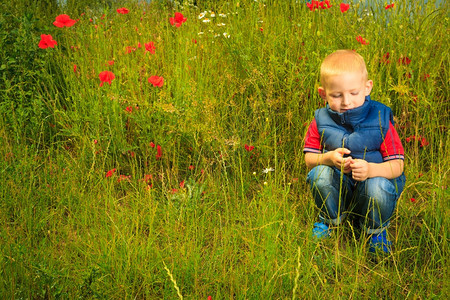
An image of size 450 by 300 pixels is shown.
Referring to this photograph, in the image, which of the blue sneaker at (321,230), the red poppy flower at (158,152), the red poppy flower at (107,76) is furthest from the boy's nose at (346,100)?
the red poppy flower at (107,76)

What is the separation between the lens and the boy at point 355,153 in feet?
6.97

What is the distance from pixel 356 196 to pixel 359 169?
0.77ft

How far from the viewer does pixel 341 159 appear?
82.4 inches

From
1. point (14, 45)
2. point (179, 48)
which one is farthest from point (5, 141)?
point (179, 48)

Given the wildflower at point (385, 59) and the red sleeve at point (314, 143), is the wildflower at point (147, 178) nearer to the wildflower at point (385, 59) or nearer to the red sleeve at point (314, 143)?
the red sleeve at point (314, 143)

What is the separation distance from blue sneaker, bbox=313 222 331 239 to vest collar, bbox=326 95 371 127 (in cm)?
50

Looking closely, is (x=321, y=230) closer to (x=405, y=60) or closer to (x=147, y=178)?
(x=147, y=178)

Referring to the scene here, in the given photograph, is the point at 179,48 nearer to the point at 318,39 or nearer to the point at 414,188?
the point at 318,39

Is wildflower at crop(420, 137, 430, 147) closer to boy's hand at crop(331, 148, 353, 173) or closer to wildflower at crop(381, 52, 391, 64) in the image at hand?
wildflower at crop(381, 52, 391, 64)

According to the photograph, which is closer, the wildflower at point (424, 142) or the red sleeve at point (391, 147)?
the red sleeve at point (391, 147)

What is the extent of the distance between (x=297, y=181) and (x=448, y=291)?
106 cm

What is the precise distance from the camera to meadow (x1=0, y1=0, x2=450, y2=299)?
1905mm

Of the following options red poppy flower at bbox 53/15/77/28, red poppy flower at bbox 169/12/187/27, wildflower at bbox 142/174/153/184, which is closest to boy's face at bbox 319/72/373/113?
wildflower at bbox 142/174/153/184

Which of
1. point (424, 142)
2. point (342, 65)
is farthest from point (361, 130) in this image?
point (424, 142)
